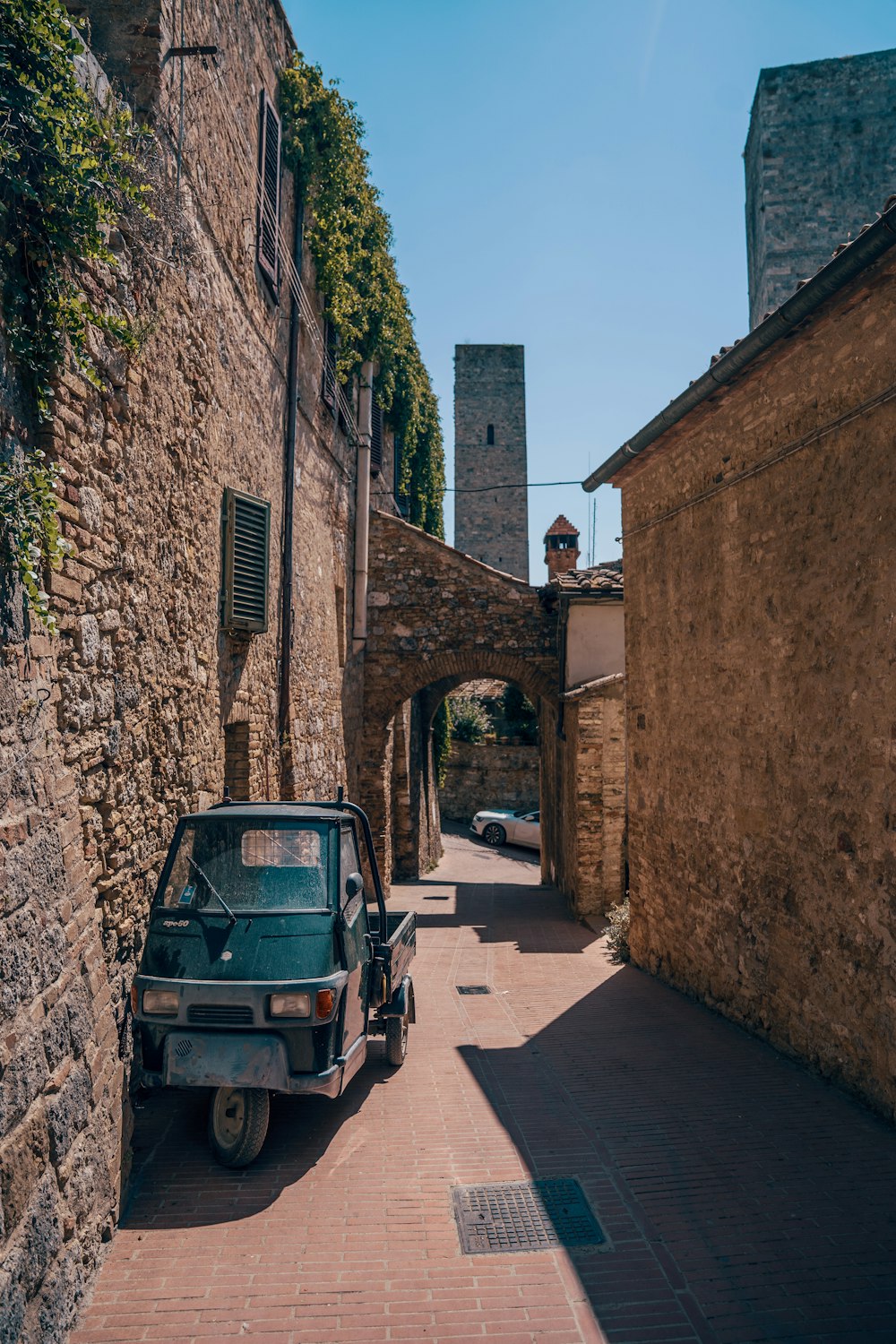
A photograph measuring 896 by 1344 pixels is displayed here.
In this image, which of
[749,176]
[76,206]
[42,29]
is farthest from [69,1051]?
[749,176]

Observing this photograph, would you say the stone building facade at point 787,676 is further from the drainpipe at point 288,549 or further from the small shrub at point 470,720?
the small shrub at point 470,720

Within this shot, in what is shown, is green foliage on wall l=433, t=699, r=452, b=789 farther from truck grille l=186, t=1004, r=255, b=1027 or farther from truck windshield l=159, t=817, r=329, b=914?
truck grille l=186, t=1004, r=255, b=1027

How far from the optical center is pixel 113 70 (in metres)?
6.17

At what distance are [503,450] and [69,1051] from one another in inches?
1389

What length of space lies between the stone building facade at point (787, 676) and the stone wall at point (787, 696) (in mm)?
18

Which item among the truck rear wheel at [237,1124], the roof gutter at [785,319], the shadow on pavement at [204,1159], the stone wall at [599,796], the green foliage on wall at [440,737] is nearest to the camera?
the shadow on pavement at [204,1159]

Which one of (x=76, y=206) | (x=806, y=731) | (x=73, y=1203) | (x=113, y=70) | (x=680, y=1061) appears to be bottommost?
(x=680, y=1061)

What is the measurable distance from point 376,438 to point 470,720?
13532 millimetres

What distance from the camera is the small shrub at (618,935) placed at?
35.4 ft

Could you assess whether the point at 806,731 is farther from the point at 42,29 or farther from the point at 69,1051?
the point at 42,29

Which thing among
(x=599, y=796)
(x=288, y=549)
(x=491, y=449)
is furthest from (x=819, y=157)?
(x=491, y=449)

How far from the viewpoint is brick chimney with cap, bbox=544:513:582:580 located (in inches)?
796

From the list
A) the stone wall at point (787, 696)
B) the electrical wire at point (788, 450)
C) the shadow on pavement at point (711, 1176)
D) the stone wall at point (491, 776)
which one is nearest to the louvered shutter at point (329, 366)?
the stone wall at point (787, 696)

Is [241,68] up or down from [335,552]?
up
